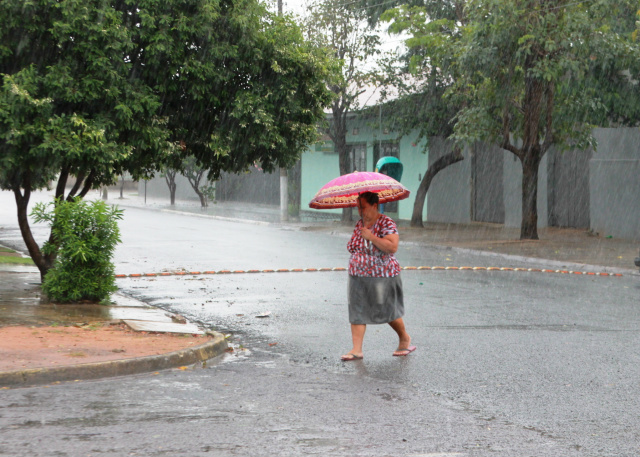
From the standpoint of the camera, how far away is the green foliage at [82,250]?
1157cm

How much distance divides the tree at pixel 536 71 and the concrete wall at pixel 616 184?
71 cm

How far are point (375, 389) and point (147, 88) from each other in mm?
6649

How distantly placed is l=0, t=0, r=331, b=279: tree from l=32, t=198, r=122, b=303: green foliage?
0.63 metres

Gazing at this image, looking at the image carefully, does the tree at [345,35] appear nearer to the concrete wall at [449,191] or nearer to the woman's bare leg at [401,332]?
the concrete wall at [449,191]

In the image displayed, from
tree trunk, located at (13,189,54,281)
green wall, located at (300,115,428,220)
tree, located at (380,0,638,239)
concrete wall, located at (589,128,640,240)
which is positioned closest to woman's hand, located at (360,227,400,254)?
tree trunk, located at (13,189,54,281)

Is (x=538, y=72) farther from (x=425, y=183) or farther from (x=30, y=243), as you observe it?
(x=30, y=243)

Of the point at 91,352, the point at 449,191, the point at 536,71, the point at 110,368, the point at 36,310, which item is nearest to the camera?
the point at 110,368

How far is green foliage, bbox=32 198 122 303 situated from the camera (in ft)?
38.0

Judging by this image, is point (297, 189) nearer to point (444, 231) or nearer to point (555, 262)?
point (444, 231)

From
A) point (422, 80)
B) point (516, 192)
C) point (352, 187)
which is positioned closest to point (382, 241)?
point (352, 187)

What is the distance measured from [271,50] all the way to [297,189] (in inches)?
1194

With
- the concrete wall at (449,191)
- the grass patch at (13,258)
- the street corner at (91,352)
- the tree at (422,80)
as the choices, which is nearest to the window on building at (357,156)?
the concrete wall at (449,191)

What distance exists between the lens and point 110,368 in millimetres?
7629

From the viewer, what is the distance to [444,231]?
1082 inches
